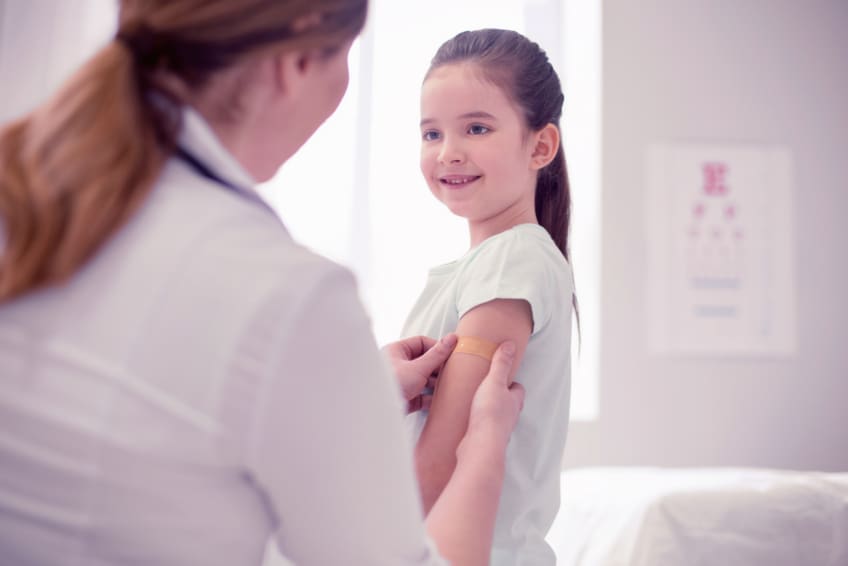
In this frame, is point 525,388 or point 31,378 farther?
point 525,388

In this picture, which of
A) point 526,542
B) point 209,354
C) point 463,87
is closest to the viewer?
point 209,354

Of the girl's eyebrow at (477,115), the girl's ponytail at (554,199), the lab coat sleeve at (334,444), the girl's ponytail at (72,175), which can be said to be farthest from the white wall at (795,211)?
the girl's ponytail at (72,175)

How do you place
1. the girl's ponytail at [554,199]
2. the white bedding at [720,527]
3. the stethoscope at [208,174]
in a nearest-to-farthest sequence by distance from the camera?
the stethoscope at [208,174] → the girl's ponytail at [554,199] → the white bedding at [720,527]

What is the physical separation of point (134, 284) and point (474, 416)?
48 centimetres

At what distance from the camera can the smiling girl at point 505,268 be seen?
1.05 metres

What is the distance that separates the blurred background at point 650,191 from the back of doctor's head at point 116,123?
7.93ft

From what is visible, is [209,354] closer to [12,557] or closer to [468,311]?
[12,557]

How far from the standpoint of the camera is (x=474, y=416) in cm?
94

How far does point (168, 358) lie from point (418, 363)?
1.70ft

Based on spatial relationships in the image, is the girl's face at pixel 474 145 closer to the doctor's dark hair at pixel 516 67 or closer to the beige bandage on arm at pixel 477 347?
the doctor's dark hair at pixel 516 67

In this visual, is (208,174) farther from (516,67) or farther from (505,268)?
(516,67)

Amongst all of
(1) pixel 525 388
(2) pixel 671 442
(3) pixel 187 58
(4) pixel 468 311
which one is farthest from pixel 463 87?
(2) pixel 671 442

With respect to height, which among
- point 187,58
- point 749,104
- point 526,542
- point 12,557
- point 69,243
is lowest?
point 526,542

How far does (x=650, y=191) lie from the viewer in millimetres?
3330
